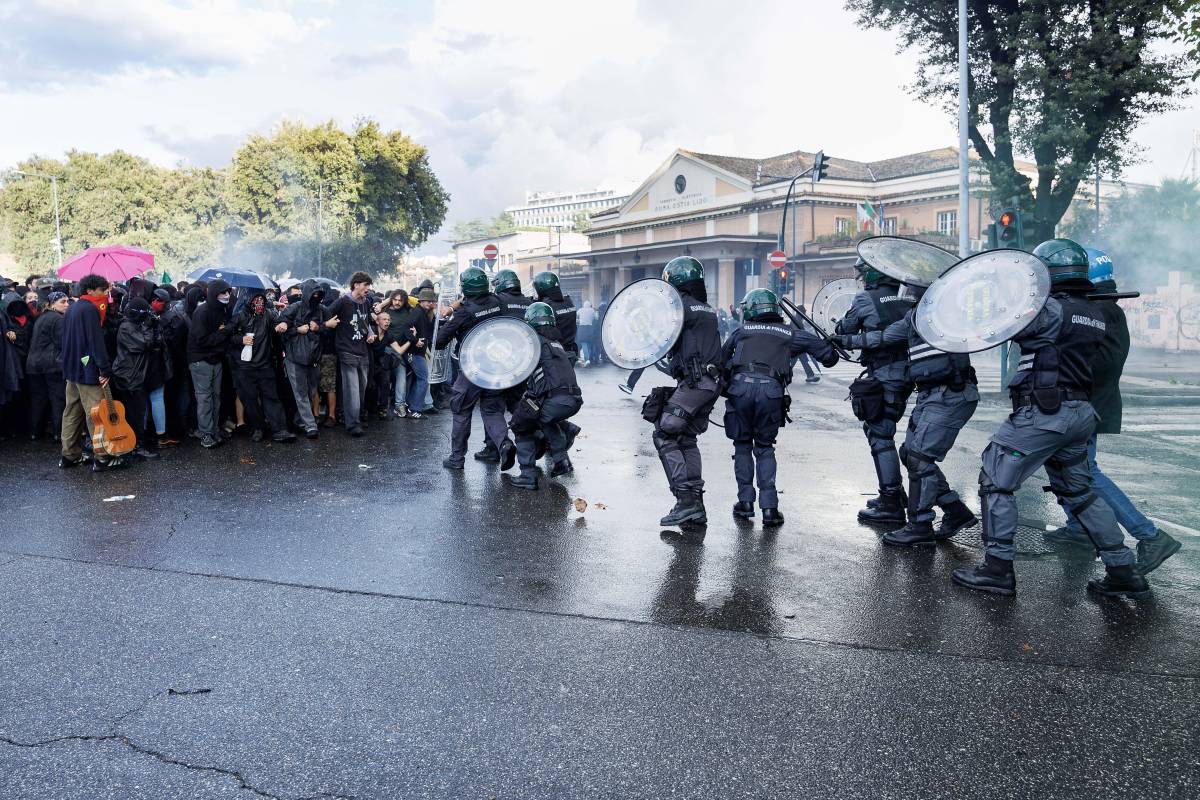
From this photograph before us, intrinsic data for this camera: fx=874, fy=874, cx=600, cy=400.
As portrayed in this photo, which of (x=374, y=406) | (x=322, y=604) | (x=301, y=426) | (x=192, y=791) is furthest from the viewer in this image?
(x=374, y=406)

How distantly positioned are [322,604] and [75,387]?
4.98 m

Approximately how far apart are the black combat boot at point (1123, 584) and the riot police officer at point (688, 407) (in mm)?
2478

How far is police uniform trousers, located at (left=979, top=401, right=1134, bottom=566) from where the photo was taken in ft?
15.2

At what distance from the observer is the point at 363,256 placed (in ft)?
146

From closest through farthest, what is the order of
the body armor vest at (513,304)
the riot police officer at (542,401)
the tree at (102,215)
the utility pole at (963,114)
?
the riot police officer at (542,401) < the body armor vest at (513,304) < the utility pole at (963,114) < the tree at (102,215)

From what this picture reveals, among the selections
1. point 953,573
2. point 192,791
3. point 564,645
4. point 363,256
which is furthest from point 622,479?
point 363,256

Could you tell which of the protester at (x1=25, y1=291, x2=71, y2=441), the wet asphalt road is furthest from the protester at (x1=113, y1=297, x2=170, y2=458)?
the wet asphalt road

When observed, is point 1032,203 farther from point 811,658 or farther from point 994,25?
point 811,658

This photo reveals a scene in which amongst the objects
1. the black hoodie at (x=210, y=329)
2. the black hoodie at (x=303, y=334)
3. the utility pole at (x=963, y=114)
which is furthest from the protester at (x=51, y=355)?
the utility pole at (x=963, y=114)

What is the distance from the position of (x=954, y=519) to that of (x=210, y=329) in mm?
7257

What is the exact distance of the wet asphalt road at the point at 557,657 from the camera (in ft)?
9.75

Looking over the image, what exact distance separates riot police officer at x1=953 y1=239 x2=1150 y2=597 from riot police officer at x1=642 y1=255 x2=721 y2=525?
196 centimetres

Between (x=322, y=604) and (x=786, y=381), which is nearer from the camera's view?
(x=322, y=604)

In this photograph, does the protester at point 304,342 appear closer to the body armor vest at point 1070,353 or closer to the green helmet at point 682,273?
the green helmet at point 682,273
